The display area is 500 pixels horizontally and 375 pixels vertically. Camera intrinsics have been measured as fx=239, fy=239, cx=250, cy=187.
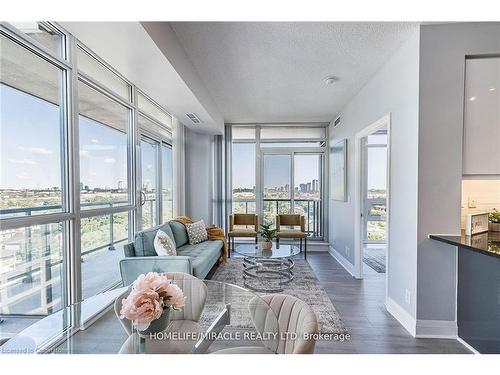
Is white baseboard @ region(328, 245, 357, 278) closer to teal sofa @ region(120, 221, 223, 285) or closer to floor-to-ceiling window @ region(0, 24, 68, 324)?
teal sofa @ region(120, 221, 223, 285)

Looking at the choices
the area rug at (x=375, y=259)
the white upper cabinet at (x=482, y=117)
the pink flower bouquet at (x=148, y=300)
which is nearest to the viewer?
the pink flower bouquet at (x=148, y=300)

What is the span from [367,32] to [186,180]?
403 cm

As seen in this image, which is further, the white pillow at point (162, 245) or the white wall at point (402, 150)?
the white pillow at point (162, 245)

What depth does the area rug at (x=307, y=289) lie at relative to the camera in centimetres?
235

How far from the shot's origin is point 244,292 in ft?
5.50

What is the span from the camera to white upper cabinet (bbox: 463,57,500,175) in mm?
2111

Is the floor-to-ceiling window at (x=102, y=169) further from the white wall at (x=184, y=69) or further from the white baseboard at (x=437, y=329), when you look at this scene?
the white baseboard at (x=437, y=329)

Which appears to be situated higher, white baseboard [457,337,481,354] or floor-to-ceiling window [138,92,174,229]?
floor-to-ceiling window [138,92,174,229]

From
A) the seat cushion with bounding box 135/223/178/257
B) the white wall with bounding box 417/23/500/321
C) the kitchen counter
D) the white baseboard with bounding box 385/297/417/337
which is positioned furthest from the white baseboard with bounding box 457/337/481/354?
the seat cushion with bounding box 135/223/178/257

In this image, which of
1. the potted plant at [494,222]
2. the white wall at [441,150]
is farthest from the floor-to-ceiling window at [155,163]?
the potted plant at [494,222]

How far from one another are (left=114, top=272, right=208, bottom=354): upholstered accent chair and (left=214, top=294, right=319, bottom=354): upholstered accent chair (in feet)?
0.72

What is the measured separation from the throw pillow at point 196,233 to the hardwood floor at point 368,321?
195cm

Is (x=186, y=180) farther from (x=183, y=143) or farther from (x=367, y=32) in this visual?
(x=367, y=32)
